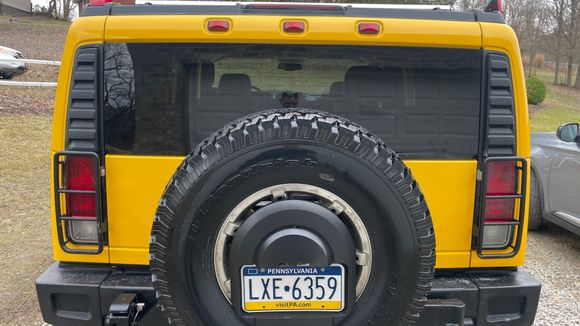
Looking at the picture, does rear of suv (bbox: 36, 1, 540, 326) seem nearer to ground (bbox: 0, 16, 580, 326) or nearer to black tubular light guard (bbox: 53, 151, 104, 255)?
black tubular light guard (bbox: 53, 151, 104, 255)

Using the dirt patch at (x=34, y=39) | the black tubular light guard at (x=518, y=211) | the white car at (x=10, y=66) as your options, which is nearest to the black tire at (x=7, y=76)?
the white car at (x=10, y=66)

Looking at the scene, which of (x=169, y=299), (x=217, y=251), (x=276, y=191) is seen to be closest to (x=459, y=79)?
(x=276, y=191)

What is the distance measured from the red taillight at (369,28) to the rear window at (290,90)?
0.27ft

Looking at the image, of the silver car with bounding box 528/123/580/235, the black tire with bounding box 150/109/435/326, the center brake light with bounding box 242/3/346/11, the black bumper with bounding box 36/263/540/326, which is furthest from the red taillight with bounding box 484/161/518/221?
the silver car with bounding box 528/123/580/235

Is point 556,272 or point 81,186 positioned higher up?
point 81,186

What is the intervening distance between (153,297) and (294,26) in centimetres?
143

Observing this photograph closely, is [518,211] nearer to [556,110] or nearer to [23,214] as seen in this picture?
[23,214]

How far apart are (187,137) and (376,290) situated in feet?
3.66

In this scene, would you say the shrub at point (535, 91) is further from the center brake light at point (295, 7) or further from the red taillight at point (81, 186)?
the red taillight at point (81, 186)

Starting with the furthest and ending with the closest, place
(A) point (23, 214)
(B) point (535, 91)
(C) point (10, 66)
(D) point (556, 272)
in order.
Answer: (B) point (535, 91), (C) point (10, 66), (A) point (23, 214), (D) point (556, 272)

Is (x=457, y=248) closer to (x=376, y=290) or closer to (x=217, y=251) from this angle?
(x=376, y=290)

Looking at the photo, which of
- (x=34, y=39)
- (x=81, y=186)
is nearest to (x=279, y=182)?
(x=81, y=186)

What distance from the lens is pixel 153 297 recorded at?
2311 mm

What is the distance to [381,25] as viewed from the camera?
222 cm
